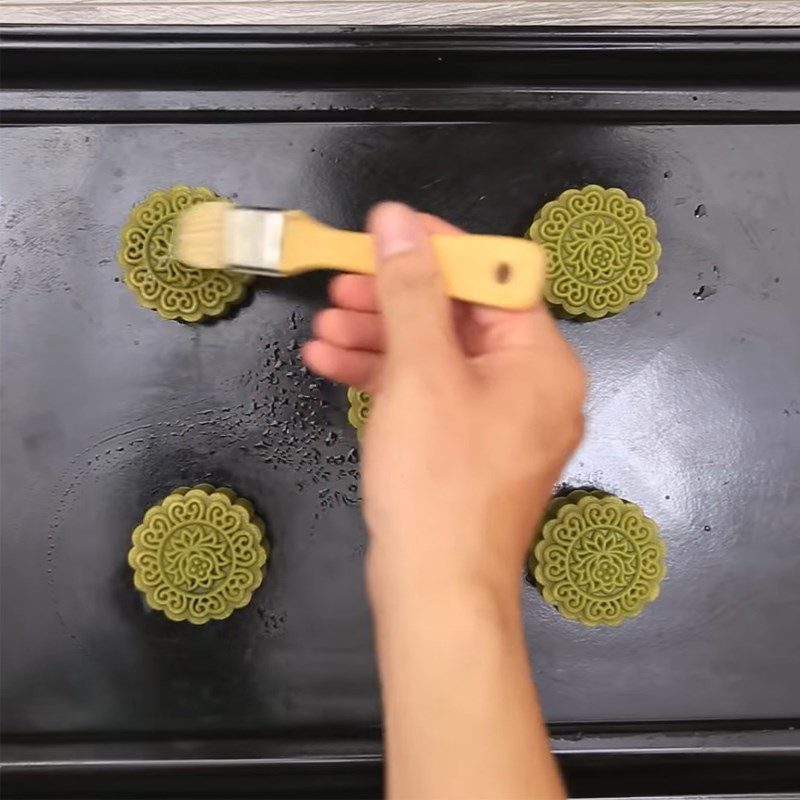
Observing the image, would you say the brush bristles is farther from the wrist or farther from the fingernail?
the wrist

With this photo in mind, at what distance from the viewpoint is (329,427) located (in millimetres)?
1113

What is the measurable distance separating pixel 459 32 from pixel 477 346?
1.48 ft

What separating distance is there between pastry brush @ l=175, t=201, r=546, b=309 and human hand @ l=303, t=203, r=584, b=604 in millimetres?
28

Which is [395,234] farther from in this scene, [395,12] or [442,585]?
[395,12]

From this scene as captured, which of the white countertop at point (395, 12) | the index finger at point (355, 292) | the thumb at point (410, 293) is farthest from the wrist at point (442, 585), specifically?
the white countertop at point (395, 12)

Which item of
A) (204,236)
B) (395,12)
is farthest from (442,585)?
(395,12)

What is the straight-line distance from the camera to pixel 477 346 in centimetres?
84

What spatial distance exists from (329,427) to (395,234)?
1.33ft

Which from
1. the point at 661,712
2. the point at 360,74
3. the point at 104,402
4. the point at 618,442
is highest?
the point at 360,74

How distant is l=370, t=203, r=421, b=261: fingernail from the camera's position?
0.76 metres

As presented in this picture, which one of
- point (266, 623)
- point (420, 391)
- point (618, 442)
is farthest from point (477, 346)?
point (266, 623)

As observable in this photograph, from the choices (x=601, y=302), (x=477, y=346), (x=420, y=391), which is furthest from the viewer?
(x=601, y=302)

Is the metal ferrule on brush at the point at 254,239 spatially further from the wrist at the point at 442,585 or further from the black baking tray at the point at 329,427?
the wrist at the point at 442,585

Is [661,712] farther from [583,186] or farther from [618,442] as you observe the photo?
[583,186]
